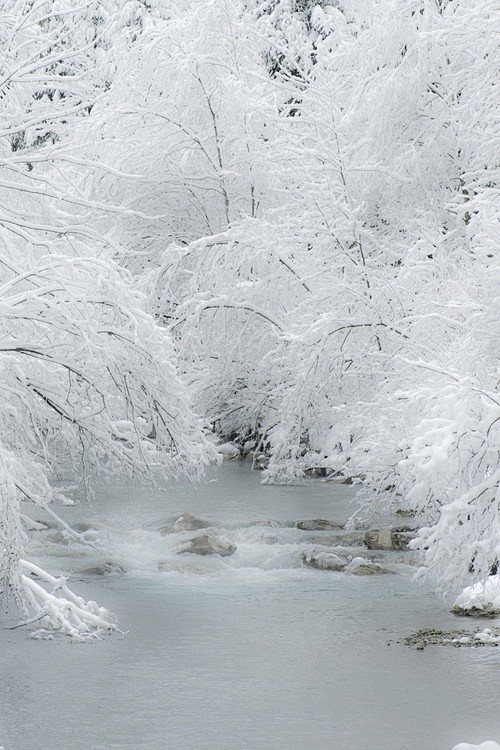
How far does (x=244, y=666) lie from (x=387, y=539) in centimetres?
468

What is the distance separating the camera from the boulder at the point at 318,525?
1442 cm

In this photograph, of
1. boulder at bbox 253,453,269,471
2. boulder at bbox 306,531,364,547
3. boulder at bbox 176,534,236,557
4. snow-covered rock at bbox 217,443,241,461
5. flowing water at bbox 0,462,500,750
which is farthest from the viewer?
snow-covered rock at bbox 217,443,241,461

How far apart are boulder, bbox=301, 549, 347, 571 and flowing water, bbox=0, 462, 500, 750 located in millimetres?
183

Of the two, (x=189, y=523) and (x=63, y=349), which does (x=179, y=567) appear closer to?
(x=189, y=523)

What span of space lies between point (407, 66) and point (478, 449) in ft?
32.7

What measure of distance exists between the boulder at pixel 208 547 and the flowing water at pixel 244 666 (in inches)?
4.8

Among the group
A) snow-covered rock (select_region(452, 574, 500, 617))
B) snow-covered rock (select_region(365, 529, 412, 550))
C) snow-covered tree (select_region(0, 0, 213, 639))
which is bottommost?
snow-covered rock (select_region(365, 529, 412, 550))

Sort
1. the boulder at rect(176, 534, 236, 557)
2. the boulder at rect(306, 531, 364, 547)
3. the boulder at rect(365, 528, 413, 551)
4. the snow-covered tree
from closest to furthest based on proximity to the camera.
→ the snow-covered tree → the boulder at rect(176, 534, 236, 557) → the boulder at rect(365, 528, 413, 551) → the boulder at rect(306, 531, 364, 547)

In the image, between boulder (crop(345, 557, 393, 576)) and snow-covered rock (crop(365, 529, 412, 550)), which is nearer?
boulder (crop(345, 557, 393, 576))

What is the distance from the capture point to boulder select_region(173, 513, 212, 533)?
14398 mm

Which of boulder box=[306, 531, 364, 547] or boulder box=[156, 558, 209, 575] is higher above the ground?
boulder box=[306, 531, 364, 547]

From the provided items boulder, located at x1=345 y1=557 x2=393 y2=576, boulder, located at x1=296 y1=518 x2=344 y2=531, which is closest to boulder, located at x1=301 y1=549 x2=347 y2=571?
boulder, located at x1=345 y1=557 x2=393 y2=576

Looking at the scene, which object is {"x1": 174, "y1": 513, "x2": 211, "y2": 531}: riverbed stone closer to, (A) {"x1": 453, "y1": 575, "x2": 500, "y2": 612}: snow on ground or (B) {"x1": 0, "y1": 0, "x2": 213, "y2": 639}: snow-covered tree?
(B) {"x1": 0, "y1": 0, "x2": 213, "y2": 639}: snow-covered tree

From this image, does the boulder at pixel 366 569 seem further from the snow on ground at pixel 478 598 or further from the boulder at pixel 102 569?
the boulder at pixel 102 569
